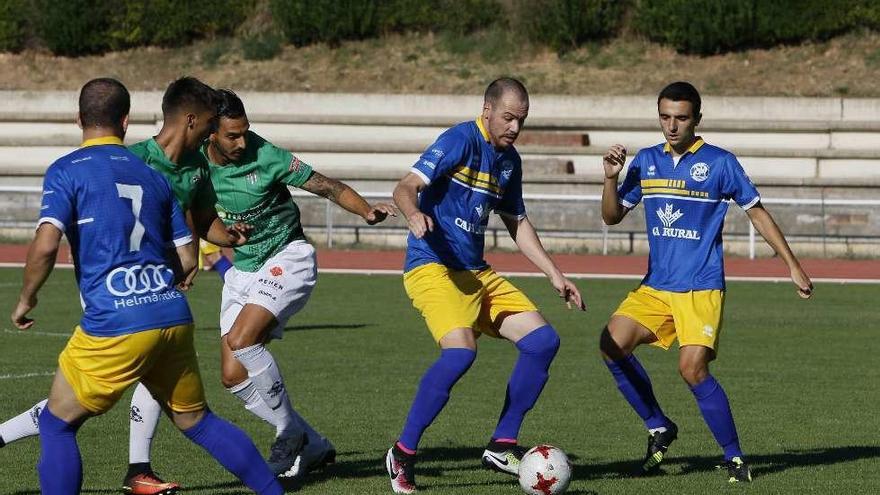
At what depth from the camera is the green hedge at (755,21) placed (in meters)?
32.2

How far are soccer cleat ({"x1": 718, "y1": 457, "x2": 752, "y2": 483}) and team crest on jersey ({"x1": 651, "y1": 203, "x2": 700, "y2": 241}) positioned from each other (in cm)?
121

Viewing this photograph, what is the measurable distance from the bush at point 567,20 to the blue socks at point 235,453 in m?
28.1

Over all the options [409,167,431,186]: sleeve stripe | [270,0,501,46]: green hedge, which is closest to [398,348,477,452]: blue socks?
[409,167,431,186]: sleeve stripe

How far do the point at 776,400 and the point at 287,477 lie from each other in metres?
4.40

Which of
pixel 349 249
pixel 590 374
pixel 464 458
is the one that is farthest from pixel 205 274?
pixel 464 458

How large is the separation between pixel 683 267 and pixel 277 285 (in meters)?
2.20

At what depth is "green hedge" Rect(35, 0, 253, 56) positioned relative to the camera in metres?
35.2

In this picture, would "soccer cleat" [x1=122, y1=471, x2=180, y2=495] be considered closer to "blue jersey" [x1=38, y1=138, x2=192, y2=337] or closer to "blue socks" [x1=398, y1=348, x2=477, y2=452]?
"blue socks" [x1=398, y1=348, x2=477, y2=452]

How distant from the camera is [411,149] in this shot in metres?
30.6

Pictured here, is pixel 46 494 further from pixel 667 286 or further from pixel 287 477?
pixel 667 286

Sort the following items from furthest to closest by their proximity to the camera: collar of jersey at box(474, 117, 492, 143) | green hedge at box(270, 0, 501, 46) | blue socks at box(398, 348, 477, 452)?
green hedge at box(270, 0, 501, 46) → collar of jersey at box(474, 117, 492, 143) → blue socks at box(398, 348, 477, 452)

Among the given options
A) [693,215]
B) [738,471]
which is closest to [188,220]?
[693,215]

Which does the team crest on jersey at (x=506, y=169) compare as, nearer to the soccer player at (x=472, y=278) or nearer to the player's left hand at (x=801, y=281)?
the soccer player at (x=472, y=278)

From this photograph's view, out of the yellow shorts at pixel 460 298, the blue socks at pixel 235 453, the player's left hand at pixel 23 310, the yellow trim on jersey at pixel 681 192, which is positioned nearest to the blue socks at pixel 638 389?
the yellow shorts at pixel 460 298
